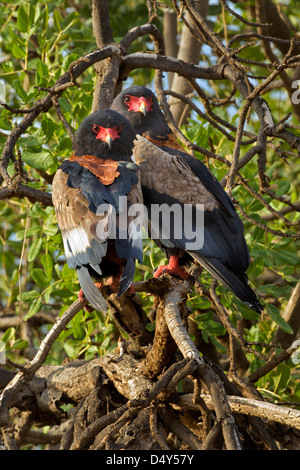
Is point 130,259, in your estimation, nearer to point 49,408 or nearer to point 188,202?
point 188,202

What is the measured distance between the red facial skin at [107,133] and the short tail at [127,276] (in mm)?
924

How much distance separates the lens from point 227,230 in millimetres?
3826

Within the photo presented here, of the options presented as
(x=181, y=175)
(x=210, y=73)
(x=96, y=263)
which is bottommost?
(x=96, y=263)

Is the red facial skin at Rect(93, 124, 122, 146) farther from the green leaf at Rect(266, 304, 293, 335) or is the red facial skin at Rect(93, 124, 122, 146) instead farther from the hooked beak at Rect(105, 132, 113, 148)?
the green leaf at Rect(266, 304, 293, 335)

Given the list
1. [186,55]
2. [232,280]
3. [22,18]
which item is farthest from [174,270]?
[186,55]

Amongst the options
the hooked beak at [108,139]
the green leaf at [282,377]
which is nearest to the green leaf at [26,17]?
the hooked beak at [108,139]

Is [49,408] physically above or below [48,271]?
below

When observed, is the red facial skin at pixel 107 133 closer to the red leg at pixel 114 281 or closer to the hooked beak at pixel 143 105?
the hooked beak at pixel 143 105

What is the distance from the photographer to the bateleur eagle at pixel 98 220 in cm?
289

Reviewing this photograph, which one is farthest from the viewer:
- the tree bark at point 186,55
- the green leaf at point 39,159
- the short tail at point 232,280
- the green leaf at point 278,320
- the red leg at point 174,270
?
the tree bark at point 186,55

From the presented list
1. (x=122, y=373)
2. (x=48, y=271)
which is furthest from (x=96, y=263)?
(x=48, y=271)

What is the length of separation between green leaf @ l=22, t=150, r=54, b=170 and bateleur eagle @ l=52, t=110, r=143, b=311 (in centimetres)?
39

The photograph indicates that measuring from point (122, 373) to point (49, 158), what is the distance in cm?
140
